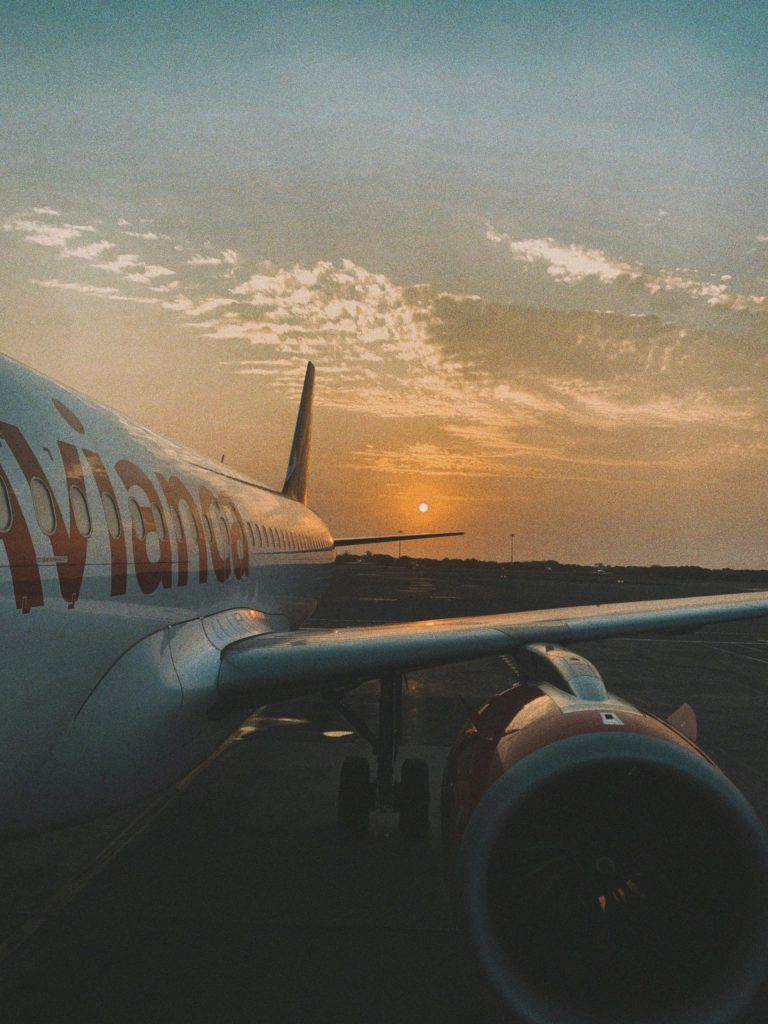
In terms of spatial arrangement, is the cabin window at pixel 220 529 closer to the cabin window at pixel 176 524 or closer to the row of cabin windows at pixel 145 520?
the row of cabin windows at pixel 145 520

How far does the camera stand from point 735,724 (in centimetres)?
1239

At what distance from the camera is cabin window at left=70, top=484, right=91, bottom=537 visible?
4387 millimetres

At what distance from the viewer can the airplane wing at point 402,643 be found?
5.83m

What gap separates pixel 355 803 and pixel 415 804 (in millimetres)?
554

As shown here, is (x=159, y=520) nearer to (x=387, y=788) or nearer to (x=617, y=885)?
(x=387, y=788)

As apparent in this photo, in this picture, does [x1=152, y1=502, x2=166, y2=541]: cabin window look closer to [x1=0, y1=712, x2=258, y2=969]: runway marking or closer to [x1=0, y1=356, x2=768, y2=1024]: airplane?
[x1=0, y1=356, x2=768, y2=1024]: airplane

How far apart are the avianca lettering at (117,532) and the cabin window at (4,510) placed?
0.01 meters

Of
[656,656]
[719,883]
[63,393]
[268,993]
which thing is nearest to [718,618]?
[719,883]

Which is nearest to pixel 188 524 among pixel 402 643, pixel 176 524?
pixel 176 524

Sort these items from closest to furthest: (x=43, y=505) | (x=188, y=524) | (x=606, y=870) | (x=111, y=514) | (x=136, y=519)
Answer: (x=43, y=505)
(x=606, y=870)
(x=111, y=514)
(x=136, y=519)
(x=188, y=524)

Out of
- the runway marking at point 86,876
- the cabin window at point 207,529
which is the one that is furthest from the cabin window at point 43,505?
the cabin window at point 207,529

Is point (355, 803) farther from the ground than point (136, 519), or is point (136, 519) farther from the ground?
point (136, 519)

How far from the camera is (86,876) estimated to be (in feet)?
20.5

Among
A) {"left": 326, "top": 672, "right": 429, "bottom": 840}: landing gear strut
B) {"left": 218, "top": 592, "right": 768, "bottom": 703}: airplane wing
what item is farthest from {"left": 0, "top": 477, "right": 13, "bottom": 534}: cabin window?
{"left": 326, "top": 672, "right": 429, "bottom": 840}: landing gear strut
